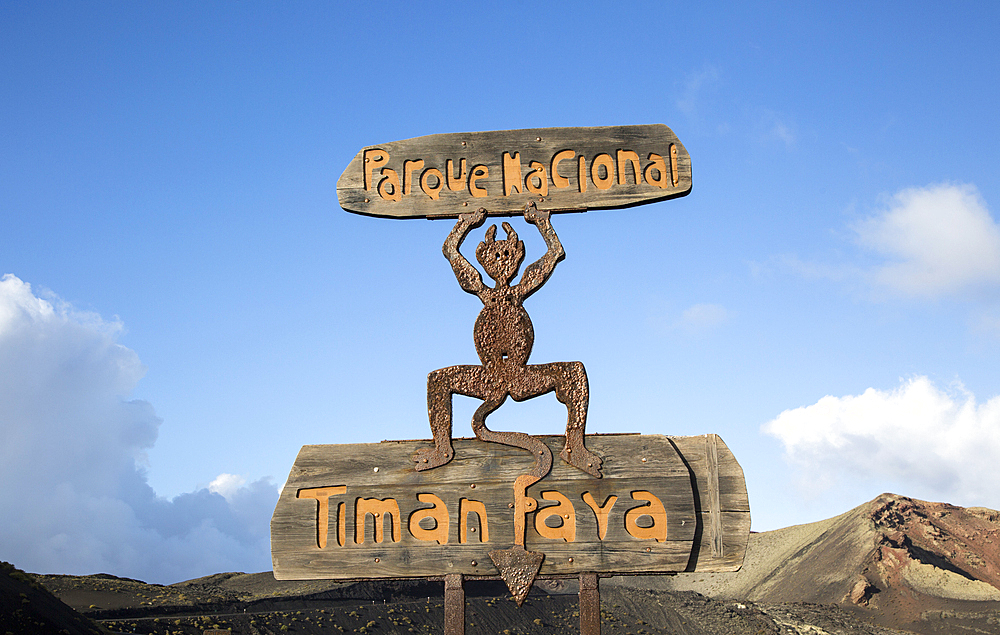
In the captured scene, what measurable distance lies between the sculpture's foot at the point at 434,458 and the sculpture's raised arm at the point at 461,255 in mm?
1052

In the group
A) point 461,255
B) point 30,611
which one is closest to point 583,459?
point 461,255

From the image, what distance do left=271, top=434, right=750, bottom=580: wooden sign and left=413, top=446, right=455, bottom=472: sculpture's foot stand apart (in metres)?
0.04

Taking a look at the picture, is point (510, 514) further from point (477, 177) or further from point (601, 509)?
point (477, 177)

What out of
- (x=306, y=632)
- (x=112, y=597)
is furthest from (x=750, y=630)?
(x=112, y=597)

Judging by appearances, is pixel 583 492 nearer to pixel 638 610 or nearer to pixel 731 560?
pixel 731 560

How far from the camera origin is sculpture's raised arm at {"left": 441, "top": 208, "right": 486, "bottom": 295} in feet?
16.6

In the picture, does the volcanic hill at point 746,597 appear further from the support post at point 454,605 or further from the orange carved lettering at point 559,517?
the orange carved lettering at point 559,517

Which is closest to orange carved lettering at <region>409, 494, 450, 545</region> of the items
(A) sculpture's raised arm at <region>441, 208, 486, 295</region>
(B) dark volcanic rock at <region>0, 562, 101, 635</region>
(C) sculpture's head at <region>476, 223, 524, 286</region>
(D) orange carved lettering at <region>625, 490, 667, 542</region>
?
(D) orange carved lettering at <region>625, 490, 667, 542</region>

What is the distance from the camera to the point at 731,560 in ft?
15.4

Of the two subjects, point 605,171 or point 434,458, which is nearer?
point 434,458

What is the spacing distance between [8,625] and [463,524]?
12.8 meters

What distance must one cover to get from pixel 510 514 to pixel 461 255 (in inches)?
67.6

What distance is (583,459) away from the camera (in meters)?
4.76

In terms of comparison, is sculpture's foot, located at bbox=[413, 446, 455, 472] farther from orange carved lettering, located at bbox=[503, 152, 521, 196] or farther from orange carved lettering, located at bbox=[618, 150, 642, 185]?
orange carved lettering, located at bbox=[618, 150, 642, 185]
